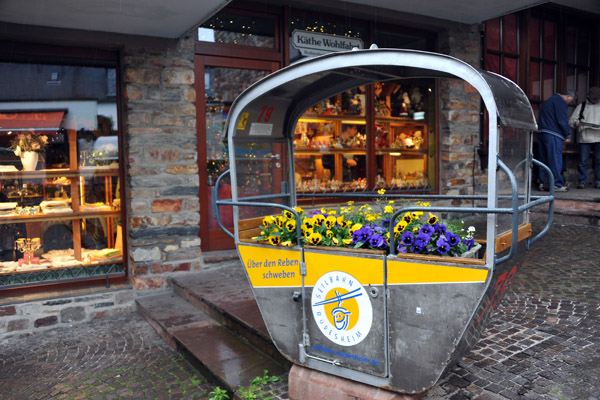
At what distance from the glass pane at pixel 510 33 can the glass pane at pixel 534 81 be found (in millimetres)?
688

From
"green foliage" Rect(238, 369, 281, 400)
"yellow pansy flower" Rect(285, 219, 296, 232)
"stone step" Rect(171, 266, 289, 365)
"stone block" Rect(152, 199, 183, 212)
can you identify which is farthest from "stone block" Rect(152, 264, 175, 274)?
"yellow pansy flower" Rect(285, 219, 296, 232)

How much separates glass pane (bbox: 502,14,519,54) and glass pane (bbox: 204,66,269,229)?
508cm

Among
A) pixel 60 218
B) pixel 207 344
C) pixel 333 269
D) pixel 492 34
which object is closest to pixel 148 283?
pixel 60 218

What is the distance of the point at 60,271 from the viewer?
5.16 metres

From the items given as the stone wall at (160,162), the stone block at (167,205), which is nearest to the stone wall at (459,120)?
the stone wall at (160,162)

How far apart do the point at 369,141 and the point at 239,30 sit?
7.95ft

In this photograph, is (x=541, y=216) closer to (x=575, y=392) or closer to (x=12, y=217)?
(x=575, y=392)

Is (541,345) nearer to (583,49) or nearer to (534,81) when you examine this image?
(534,81)

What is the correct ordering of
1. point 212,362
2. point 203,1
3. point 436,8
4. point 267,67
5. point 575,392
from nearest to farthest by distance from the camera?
1. point 575,392
2. point 212,362
3. point 203,1
4. point 267,67
5. point 436,8

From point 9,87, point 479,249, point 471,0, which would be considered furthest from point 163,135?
point 471,0

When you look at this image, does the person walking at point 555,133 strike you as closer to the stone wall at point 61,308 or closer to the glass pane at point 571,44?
the glass pane at point 571,44

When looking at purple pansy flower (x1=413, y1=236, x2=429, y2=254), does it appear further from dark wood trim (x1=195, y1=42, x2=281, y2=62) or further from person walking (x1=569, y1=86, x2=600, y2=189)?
person walking (x1=569, y1=86, x2=600, y2=189)

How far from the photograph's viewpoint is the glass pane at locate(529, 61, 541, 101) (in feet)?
29.4

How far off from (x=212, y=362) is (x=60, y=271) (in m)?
2.61
